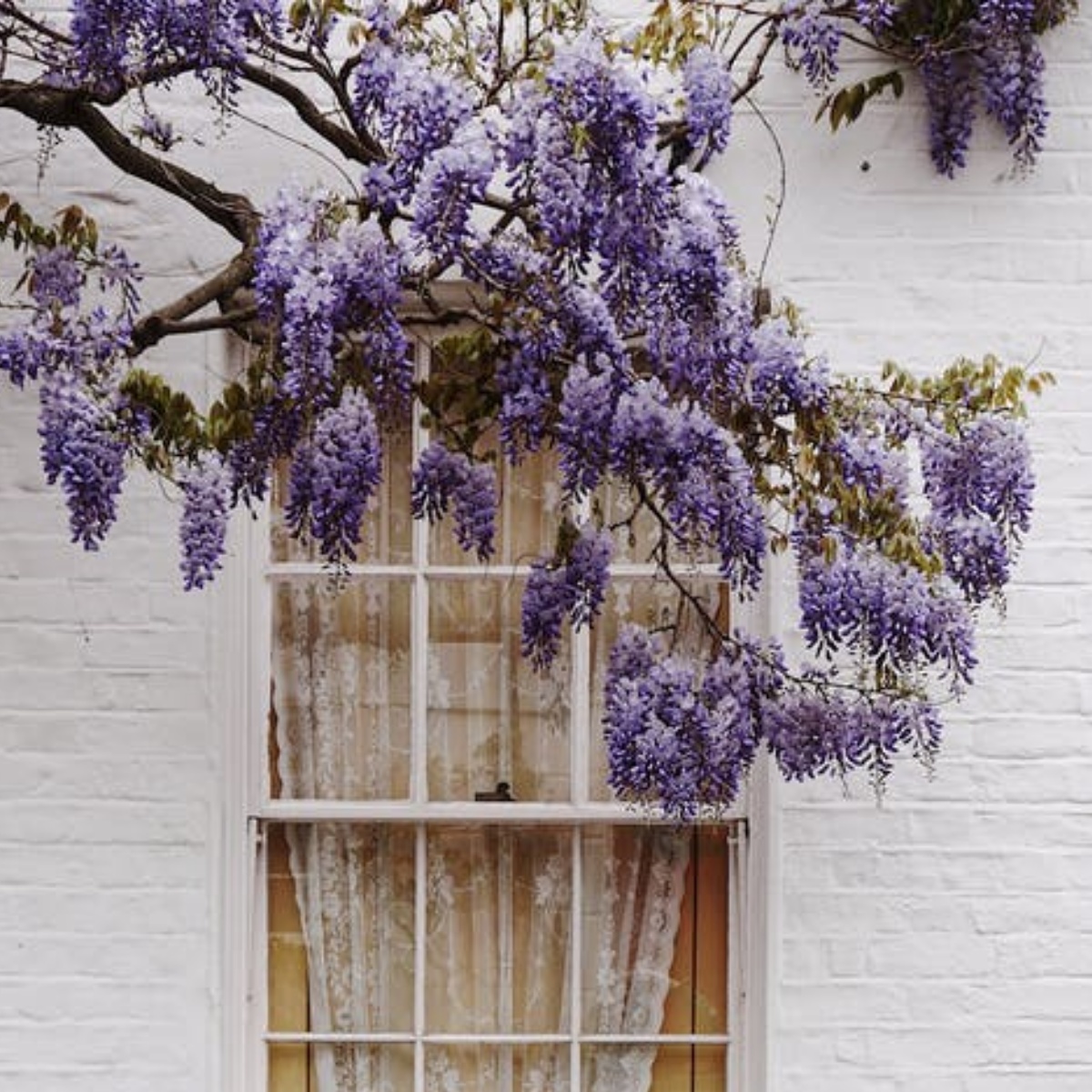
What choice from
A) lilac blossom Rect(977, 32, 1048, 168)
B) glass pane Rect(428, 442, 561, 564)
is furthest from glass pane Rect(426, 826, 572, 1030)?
lilac blossom Rect(977, 32, 1048, 168)

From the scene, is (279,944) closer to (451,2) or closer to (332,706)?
(332,706)

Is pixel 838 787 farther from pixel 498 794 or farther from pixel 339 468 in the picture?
pixel 339 468

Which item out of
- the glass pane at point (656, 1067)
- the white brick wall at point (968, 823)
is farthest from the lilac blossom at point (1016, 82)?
the glass pane at point (656, 1067)

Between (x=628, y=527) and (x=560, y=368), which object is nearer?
(x=560, y=368)

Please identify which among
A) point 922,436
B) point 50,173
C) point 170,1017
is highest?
point 50,173

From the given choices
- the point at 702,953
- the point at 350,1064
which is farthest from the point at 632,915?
the point at 350,1064

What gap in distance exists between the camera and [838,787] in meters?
3.71

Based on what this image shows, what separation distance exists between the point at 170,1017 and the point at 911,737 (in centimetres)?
143

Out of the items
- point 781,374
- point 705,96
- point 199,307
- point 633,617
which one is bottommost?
point 633,617

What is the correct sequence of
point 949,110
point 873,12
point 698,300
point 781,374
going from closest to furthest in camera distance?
1. point 698,300
2. point 781,374
3. point 873,12
4. point 949,110

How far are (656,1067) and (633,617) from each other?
0.85 m

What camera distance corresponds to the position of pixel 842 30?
373 cm

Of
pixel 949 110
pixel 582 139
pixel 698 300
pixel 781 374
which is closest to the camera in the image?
pixel 582 139

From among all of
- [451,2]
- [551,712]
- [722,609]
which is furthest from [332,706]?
[451,2]
